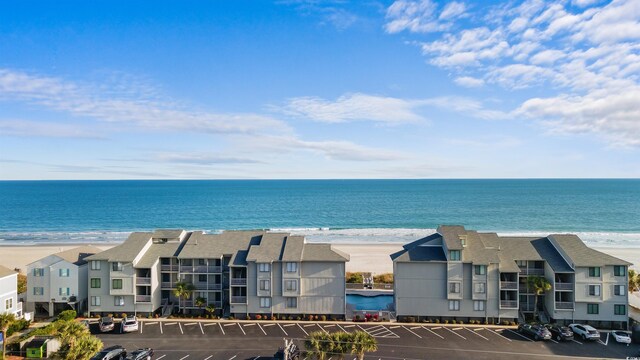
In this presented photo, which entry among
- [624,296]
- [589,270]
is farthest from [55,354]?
[624,296]

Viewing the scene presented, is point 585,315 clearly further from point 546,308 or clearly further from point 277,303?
point 277,303

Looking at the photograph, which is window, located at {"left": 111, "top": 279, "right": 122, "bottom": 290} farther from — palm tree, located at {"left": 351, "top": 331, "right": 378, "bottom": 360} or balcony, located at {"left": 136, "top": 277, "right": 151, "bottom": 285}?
palm tree, located at {"left": 351, "top": 331, "right": 378, "bottom": 360}

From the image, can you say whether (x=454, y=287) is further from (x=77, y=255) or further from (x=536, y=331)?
(x=77, y=255)

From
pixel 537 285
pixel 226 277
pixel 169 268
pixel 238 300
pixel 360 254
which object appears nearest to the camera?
pixel 537 285

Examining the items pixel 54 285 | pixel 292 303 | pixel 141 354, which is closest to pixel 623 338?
pixel 292 303

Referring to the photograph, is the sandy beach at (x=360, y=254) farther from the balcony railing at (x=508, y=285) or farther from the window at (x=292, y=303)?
the balcony railing at (x=508, y=285)

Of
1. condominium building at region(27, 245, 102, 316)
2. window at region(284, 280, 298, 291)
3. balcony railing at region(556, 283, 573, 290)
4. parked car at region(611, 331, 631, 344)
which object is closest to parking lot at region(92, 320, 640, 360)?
parked car at region(611, 331, 631, 344)
